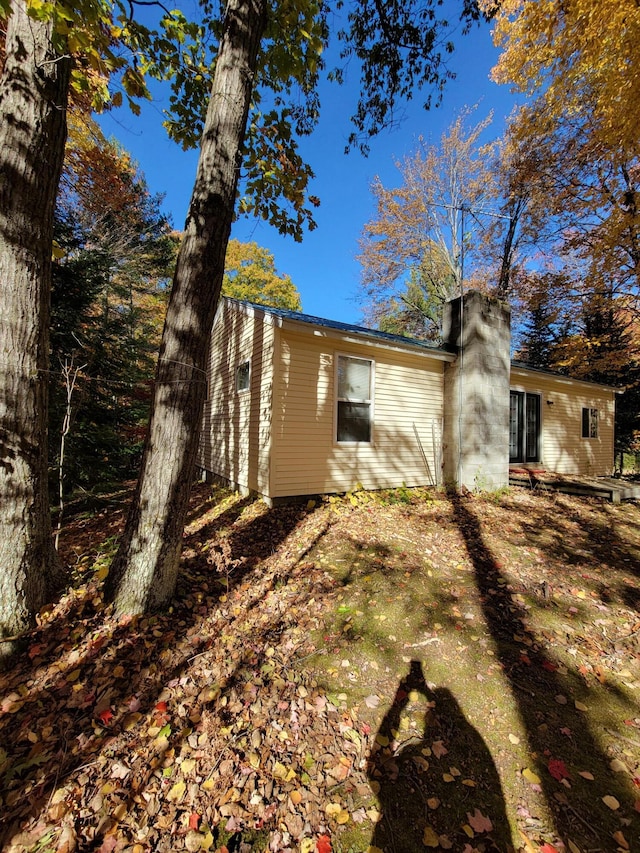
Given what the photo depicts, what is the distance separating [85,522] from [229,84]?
20.7ft

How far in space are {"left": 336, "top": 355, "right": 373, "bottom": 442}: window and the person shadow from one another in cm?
485

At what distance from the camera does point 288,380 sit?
6.12 metres

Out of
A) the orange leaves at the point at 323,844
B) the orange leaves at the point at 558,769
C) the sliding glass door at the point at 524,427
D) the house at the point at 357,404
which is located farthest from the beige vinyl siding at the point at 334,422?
the orange leaves at the point at 558,769

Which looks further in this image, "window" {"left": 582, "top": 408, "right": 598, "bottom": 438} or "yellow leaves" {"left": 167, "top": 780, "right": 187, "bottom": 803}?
"window" {"left": 582, "top": 408, "right": 598, "bottom": 438}

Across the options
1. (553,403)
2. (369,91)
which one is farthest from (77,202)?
(553,403)

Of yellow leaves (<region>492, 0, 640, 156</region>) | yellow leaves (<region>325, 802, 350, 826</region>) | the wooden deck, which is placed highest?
yellow leaves (<region>492, 0, 640, 156</region>)

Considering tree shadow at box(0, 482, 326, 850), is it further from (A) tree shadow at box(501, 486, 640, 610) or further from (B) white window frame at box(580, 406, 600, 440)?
Answer: (B) white window frame at box(580, 406, 600, 440)

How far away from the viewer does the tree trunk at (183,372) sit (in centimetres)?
301

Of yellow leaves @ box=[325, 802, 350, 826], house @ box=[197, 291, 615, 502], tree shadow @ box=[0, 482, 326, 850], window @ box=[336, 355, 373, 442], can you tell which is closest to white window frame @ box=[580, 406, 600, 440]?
house @ box=[197, 291, 615, 502]

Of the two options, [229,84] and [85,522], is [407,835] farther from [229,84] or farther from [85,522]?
[85,522]

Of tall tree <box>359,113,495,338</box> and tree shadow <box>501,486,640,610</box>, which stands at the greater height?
tall tree <box>359,113,495,338</box>

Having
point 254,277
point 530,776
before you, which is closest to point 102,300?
point 254,277

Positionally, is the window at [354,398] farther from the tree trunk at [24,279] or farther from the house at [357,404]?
the tree trunk at [24,279]

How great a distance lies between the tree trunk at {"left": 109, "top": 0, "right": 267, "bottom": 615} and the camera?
3.01m
